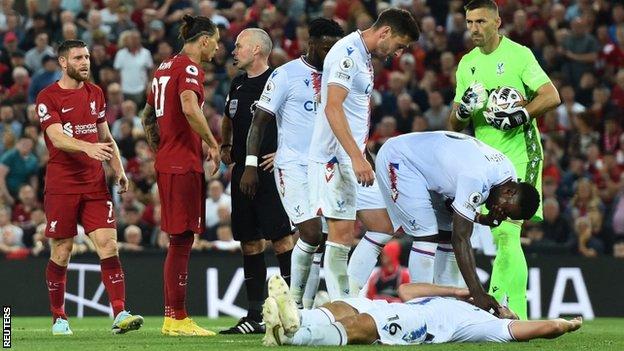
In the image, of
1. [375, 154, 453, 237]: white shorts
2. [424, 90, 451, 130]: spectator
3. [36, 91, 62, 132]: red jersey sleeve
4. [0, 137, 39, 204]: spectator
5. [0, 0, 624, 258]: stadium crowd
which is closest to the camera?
[375, 154, 453, 237]: white shorts

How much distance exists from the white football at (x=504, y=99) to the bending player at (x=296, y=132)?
4.63 ft

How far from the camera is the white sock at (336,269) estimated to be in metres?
10.9

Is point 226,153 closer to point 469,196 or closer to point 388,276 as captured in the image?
point 469,196

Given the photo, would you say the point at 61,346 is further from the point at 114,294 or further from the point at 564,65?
the point at 564,65

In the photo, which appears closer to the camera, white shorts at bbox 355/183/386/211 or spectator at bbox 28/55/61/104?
white shorts at bbox 355/183/386/211

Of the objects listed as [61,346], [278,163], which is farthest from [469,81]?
[61,346]

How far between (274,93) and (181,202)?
120 centimetres

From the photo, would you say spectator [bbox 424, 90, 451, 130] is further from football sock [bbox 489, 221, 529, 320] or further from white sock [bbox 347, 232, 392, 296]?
white sock [bbox 347, 232, 392, 296]

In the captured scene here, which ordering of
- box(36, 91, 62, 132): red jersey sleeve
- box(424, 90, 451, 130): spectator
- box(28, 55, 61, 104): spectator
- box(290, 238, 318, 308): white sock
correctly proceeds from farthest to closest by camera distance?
box(28, 55, 61, 104): spectator < box(424, 90, 451, 130): spectator < box(36, 91, 62, 132): red jersey sleeve < box(290, 238, 318, 308): white sock

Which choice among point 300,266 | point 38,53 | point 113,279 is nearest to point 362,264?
point 300,266

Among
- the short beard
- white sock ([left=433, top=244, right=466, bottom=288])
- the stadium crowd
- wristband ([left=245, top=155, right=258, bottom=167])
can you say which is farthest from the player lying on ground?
the stadium crowd

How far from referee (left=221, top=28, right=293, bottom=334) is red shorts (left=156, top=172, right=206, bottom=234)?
63cm

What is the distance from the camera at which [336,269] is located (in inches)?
430

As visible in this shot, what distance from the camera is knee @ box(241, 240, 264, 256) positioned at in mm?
12320
